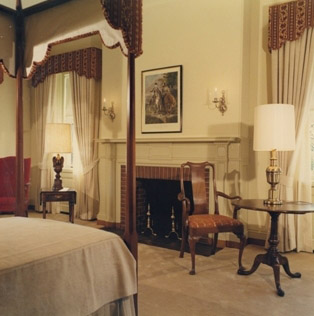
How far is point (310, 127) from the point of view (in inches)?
157

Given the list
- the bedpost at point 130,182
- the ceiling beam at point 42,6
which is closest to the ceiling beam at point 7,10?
the ceiling beam at point 42,6

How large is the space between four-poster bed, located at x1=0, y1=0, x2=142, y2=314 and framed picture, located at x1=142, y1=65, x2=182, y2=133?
6.15ft

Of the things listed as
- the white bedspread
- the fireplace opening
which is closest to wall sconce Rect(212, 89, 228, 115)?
the fireplace opening

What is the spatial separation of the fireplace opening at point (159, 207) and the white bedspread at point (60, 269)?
100 inches

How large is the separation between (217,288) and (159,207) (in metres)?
2.01

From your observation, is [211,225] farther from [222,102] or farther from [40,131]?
[40,131]

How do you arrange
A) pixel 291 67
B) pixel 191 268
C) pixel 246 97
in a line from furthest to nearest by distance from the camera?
pixel 246 97, pixel 291 67, pixel 191 268

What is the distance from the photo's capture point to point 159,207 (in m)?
4.81

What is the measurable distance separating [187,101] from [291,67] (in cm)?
126

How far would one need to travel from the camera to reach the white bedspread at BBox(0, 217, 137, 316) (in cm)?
155

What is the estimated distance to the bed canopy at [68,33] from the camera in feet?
7.29

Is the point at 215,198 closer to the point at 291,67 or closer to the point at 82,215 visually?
the point at 291,67

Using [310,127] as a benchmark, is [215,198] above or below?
below

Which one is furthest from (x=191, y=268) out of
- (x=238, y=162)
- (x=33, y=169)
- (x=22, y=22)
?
(x=33, y=169)
